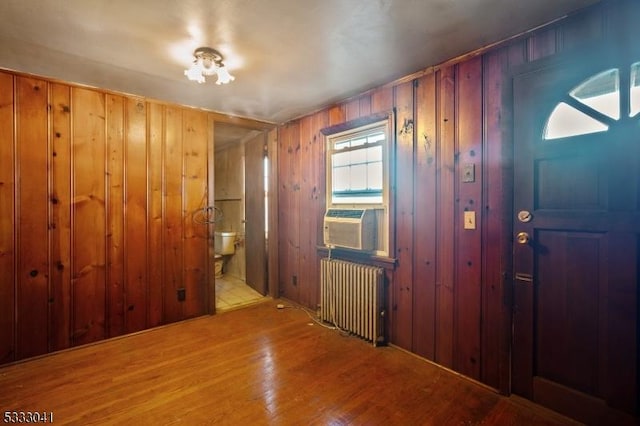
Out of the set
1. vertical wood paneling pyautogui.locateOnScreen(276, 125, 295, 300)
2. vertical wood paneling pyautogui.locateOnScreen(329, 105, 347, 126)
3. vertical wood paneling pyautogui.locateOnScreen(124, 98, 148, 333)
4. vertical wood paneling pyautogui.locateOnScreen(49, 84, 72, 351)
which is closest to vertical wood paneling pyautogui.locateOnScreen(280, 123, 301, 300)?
vertical wood paneling pyautogui.locateOnScreen(276, 125, 295, 300)

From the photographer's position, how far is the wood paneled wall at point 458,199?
1810mm

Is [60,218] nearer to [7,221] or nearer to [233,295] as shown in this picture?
[7,221]

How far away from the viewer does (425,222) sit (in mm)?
2230

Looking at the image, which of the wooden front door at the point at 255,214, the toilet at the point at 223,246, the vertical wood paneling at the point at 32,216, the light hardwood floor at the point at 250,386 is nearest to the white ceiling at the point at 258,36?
the vertical wood paneling at the point at 32,216

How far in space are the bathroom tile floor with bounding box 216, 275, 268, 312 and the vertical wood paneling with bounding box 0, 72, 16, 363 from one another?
5.50 ft

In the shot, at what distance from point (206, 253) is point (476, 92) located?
9.56ft

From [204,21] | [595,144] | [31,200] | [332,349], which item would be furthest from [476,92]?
[31,200]

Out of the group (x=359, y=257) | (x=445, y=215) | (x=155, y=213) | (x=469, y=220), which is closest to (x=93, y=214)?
(x=155, y=213)

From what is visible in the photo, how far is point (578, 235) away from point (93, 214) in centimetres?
358

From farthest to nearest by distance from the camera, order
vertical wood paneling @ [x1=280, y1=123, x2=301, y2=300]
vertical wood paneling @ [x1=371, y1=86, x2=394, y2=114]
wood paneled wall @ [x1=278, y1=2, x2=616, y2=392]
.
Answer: vertical wood paneling @ [x1=280, y1=123, x2=301, y2=300], vertical wood paneling @ [x1=371, y1=86, x2=394, y2=114], wood paneled wall @ [x1=278, y1=2, x2=616, y2=392]

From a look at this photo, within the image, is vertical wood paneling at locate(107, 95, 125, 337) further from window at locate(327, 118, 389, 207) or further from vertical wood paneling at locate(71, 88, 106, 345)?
window at locate(327, 118, 389, 207)

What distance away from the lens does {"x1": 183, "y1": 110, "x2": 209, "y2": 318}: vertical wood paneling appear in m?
3.07

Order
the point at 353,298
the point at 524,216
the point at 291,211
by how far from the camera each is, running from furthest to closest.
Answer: the point at 291,211
the point at 353,298
the point at 524,216

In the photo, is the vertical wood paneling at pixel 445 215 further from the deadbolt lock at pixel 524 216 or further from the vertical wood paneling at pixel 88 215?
the vertical wood paneling at pixel 88 215
